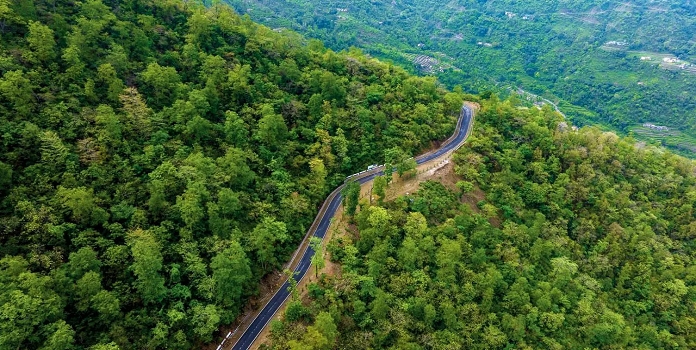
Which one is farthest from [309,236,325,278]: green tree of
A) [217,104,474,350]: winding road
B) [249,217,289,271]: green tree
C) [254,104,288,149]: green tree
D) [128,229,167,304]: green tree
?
[254,104,288,149]: green tree

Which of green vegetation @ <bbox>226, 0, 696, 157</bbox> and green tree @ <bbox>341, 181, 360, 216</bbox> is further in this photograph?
green vegetation @ <bbox>226, 0, 696, 157</bbox>

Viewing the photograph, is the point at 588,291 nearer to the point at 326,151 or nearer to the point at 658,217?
the point at 658,217

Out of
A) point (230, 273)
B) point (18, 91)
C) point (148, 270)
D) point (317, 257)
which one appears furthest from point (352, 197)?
point (18, 91)

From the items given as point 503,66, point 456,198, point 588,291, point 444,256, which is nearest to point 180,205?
point 444,256

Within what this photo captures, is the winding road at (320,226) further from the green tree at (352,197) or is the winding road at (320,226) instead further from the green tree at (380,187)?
the green tree at (380,187)

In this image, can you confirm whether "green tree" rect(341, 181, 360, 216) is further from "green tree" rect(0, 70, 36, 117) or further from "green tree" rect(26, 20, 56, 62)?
"green tree" rect(26, 20, 56, 62)

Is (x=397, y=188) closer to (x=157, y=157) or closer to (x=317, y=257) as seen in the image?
(x=317, y=257)
